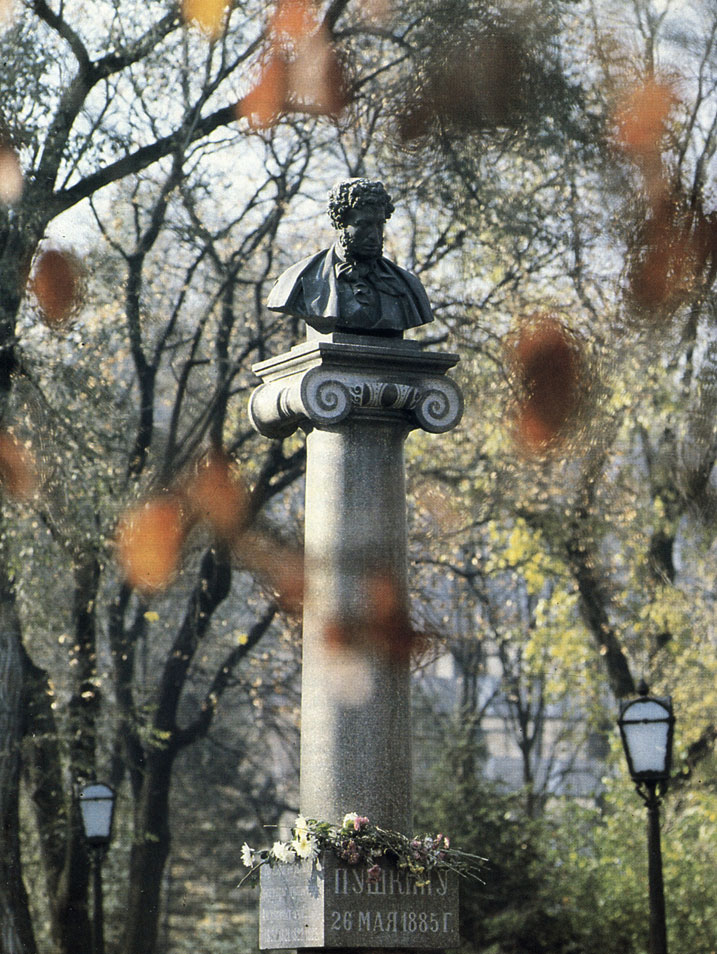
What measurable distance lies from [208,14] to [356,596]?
10.4 m

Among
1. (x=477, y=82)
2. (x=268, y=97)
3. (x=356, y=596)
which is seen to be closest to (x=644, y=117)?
(x=477, y=82)

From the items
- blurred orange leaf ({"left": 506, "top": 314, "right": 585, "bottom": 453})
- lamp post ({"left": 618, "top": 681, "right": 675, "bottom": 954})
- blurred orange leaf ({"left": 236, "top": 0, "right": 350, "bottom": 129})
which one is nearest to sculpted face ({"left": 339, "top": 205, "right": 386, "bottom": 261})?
lamp post ({"left": 618, "top": 681, "right": 675, "bottom": 954})

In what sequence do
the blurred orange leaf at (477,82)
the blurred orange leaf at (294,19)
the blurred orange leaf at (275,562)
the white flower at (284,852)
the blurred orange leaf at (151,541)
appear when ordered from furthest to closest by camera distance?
the blurred orange leaf at (275,562)
the blurred orange leaf at (294,19)
the blurred orange leaf at (151,541)
the blurred orange leaf at (477,82)
the white flower at (284,852)

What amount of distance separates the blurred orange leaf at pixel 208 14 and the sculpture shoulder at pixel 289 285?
347 inches

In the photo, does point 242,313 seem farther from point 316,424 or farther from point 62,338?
point 316,424

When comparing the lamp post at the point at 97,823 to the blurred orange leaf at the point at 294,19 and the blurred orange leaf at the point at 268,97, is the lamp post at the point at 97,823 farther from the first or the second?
the blurred orange leaf at the point at 294,19

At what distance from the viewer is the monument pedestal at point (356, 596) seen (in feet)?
25.5

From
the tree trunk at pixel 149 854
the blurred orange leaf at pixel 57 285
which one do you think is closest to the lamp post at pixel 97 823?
the tree trunk at pixel 149 854

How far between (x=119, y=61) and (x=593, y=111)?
4660 millimetres

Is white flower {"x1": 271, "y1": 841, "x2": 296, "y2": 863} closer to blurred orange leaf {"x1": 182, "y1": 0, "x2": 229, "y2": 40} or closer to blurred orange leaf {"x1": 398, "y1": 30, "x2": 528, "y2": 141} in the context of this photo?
blurred orange leaf {"x1": 398, "y1": 30, "x2": 528, "y2": 141}

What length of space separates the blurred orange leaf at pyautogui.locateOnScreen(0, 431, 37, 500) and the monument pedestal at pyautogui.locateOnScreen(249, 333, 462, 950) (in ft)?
23.8

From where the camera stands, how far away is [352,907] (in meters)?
7.61

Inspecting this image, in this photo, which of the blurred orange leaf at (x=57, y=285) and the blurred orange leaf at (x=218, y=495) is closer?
the blurred orange leaf at (x=57, y=285)

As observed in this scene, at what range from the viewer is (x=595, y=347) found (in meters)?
17.2
